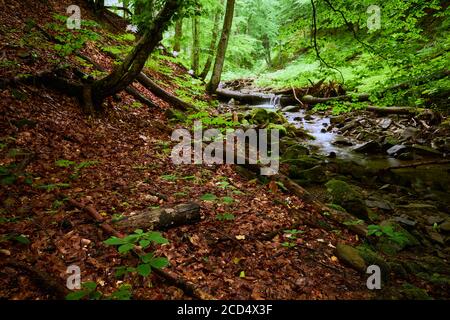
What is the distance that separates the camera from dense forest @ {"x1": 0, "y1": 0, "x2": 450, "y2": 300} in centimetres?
302

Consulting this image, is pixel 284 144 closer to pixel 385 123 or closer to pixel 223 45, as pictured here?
pixel 385 123

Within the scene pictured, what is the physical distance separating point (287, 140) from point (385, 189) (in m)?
3.97

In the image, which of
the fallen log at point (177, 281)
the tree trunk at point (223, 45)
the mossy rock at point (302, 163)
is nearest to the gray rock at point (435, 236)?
the mossy rock at point (302, 163)

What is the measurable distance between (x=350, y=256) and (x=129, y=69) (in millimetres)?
5486

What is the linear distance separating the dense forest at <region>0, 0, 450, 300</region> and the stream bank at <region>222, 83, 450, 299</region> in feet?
0.13

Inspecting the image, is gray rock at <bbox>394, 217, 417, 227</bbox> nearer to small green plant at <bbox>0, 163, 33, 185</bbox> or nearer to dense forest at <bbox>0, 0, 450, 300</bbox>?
dense forest at <bbox>0, 0, 450, 300</bbox>

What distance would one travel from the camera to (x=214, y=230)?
3842 mm

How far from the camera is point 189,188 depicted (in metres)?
4.92

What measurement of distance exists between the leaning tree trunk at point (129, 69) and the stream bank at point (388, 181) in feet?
13.5

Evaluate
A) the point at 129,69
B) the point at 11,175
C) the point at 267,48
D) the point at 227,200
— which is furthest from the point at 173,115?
the point at 267,48

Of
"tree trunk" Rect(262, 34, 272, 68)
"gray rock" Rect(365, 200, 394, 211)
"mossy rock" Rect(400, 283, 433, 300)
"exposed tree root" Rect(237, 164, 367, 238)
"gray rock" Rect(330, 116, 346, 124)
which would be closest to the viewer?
"mossy rock" Rect(400, 283, 433, 300)

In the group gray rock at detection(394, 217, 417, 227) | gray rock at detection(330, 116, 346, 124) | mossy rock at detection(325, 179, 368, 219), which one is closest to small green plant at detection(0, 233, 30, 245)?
mossy rock at detection(325, 179, 368, 219)

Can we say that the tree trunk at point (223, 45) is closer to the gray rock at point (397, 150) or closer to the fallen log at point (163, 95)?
the fallen log at point (163, 95)

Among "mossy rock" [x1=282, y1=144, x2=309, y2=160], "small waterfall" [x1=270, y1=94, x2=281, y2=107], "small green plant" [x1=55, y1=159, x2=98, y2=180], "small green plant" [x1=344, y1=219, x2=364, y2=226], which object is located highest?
"small waterfall" [x1=270, y1=94, x2=281, y2=107]
